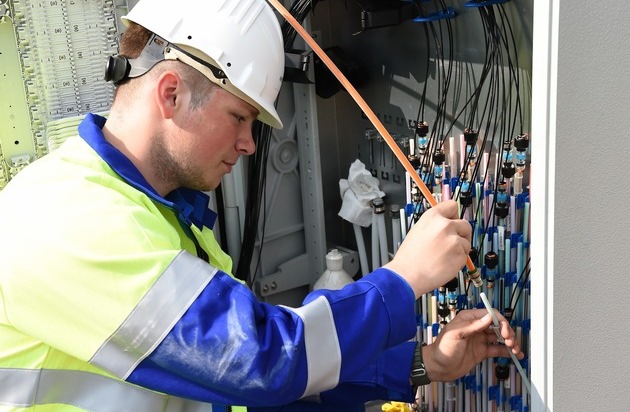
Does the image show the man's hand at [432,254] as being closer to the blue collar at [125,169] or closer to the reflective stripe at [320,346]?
the reflective stripe at [320,346]

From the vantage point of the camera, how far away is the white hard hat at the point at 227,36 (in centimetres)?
141

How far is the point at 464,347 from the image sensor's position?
1.64 meters

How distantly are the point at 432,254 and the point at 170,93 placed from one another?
1.72 ft

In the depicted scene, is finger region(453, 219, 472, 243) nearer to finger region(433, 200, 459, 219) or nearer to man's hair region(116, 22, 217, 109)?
finger region(433, 200, 459, 219)

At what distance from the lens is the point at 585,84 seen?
1.26 metres

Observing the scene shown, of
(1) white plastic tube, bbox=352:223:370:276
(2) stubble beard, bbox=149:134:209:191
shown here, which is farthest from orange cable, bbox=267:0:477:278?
(1) white plastic tube, bbox=352:223:370:276

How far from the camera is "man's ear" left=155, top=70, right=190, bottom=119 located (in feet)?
4.54

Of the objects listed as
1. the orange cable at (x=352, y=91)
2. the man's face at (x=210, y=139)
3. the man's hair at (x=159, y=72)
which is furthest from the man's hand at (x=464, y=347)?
the man's hair at (x=159, y=72)

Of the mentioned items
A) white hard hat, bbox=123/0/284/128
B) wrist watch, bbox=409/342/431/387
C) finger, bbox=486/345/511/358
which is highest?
white hard hat, bbox=123/0/284/128

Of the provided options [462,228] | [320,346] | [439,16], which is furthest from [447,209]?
[439,16]

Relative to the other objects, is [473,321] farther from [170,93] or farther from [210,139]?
[170,93]

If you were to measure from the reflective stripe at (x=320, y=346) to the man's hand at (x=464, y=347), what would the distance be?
1.28 feet

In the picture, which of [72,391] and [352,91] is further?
[352,91]

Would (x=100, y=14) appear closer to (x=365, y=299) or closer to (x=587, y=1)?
(x=365, y=299)
